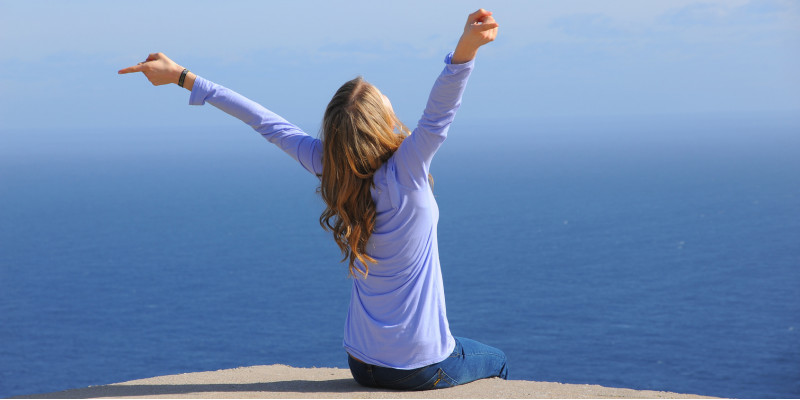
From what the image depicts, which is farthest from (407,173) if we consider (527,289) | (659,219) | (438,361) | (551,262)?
(659,219)

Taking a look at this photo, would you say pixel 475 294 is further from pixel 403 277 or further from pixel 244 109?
pixel 403 277

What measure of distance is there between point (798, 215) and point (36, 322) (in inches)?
5592

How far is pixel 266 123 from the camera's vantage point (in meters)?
5.29

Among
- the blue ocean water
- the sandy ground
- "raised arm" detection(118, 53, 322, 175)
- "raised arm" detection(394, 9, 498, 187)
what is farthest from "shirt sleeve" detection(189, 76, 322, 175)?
the blue ocean water

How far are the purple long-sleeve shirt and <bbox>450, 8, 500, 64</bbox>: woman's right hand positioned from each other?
0.14 metres

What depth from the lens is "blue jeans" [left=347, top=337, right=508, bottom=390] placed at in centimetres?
518

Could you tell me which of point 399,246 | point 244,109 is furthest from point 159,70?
point 399,246

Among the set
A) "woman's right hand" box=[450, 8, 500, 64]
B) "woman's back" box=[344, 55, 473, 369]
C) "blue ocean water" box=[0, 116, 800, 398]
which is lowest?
"blue ocean water" box=[0, 116, 800, 398]

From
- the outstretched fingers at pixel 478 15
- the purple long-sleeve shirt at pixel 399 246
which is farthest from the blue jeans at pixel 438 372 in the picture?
the outstretched fingers at pixel 478 15

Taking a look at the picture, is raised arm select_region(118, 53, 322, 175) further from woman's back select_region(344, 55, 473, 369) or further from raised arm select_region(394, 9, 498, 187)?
raised arm select_region(394, 9, 498, 187)

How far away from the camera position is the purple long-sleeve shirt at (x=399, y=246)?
176 inches

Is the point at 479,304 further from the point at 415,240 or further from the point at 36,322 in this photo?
the point at 415,240

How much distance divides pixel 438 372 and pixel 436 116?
197 cm

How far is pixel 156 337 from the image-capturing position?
A: 93.9 metres
